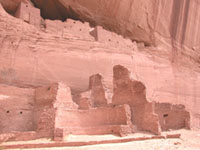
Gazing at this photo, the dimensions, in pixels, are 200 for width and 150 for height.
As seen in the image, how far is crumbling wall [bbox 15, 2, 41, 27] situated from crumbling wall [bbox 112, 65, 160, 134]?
5509 millimetres

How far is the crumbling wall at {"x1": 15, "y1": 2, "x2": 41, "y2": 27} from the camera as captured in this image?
1635 cm

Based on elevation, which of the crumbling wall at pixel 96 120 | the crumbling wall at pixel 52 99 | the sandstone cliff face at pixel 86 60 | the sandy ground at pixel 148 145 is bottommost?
the sandy ground at pixel 148 145

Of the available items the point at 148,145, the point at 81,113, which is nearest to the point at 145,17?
the point at 81,113

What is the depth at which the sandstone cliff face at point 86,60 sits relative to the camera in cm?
1477

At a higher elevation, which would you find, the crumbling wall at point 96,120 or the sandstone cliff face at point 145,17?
the sandstone cliff face at point 145,17

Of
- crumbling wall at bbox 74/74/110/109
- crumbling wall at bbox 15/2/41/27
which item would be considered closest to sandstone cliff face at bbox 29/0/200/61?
crumbling wall at bbox 15/2/41/27

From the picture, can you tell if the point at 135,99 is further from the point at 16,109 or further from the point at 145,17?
the point at 145,17

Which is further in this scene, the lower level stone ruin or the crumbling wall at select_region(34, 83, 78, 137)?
the crumbling wall at select_region(34, 83, 78, 137)

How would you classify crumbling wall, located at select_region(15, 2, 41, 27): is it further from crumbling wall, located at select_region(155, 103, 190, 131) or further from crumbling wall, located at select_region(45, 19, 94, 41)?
crumbling wall, located at select_region(155, 103, 190, 131)

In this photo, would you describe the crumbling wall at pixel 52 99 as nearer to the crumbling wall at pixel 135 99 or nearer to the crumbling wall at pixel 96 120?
the crumbling wall at pixel 96 120

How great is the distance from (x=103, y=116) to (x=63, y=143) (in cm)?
322

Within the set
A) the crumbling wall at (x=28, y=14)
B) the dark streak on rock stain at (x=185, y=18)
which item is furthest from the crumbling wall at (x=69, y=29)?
the dark streak on rock stain at (x=185, y=18)

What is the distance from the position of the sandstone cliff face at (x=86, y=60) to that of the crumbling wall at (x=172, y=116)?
1.23 metres

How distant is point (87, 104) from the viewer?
45.5 feet
